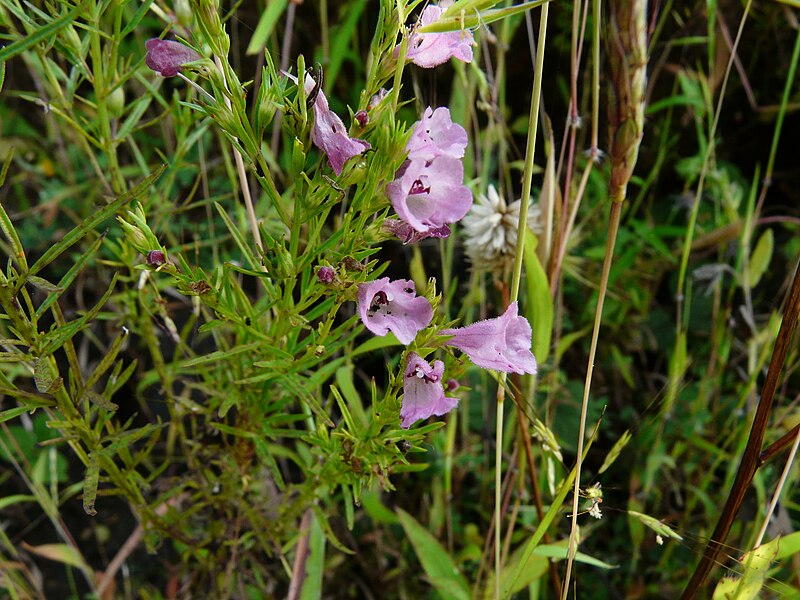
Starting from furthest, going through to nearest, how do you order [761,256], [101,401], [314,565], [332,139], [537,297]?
1. [761,256]
2. [314,565]
3. [537,297]
4. [101,401]
5. [332,139]

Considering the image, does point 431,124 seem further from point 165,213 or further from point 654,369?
point 654,369

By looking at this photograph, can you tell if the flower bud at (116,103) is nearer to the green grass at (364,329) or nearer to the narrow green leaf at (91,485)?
the green grass at (364,329)

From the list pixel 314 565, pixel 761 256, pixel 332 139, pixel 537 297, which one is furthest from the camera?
pixel 761 256

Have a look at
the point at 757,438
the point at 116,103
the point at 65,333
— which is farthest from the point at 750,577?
the point at 116,103

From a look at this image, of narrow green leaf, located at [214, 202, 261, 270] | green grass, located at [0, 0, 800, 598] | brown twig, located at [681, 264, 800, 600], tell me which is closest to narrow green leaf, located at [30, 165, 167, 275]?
green grass, located at [0, 0, 800, 598]

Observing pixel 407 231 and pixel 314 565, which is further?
pixel 314 565

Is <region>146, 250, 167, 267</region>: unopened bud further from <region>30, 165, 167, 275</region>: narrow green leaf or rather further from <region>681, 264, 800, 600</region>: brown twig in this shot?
<region>681, 264, 800, 600</region>: brown twig

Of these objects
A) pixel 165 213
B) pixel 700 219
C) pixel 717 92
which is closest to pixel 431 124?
pixel 165 213

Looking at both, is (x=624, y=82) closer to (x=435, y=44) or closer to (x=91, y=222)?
(x=435, y=44)

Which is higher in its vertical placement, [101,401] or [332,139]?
[332,139]
